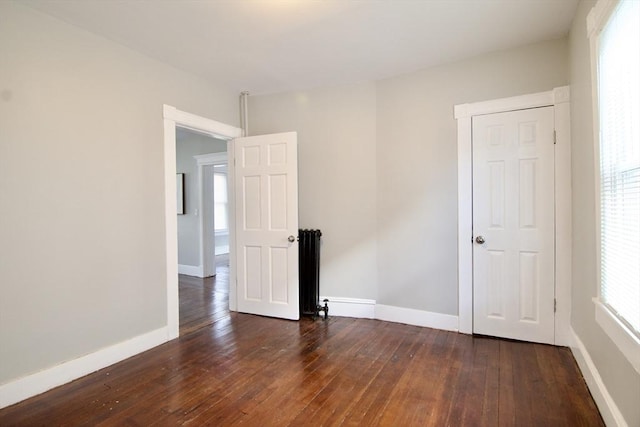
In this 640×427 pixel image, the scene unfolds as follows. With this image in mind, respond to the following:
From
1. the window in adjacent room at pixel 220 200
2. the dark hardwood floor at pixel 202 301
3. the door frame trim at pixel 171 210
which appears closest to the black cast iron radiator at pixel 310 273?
the dark hardwood floor at pixel 202 301

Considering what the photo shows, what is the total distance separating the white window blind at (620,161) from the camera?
4.40ft

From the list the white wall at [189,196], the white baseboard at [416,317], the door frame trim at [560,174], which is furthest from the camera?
the white wall at [189,196]

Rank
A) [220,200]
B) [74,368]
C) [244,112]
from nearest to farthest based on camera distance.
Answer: [74,368], [244,112], [220,200]

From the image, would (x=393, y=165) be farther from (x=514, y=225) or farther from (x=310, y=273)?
(x=310, y=273)

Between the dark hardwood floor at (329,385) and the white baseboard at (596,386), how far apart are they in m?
0.06

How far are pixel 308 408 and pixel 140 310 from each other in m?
1.74

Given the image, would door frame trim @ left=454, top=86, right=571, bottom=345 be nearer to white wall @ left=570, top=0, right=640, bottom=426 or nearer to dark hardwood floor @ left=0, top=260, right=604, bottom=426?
white wall @ left=570, top=0, right=640, bottom=426

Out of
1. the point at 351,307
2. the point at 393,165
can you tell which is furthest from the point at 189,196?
the point at 393,165

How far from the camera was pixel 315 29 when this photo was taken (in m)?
2.48

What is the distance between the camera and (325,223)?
3637 mm

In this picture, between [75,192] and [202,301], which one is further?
[202,301]

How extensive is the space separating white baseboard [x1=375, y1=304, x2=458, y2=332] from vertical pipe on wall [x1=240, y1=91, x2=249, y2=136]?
2.58m

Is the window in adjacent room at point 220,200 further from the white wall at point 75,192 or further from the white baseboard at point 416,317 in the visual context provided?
the white baseboard at point 416,317

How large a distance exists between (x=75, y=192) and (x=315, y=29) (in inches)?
85.7
